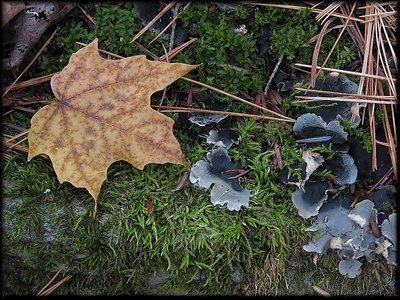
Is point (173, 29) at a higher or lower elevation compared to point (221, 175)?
higher

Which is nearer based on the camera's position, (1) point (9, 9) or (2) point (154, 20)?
(1) point (9, 9)

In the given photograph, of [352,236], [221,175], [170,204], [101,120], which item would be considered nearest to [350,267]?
[352,236]

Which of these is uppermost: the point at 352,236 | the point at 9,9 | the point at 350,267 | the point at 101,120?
the point at 9,9

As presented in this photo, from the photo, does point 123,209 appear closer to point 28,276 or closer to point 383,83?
point 28,276

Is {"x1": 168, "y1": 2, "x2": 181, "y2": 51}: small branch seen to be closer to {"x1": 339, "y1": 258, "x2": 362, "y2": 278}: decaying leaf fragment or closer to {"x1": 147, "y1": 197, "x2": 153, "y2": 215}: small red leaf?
{"x1": 147, "y1": 197, "x2": 153, "y2": 215}: small red leaf

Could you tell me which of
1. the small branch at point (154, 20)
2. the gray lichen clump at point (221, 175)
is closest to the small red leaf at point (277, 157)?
the gray lichen clump at point (221, 175)

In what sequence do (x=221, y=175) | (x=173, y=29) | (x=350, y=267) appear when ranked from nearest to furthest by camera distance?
(x=350, y=267) → (x=221, y=175) → (x=173, y=29)

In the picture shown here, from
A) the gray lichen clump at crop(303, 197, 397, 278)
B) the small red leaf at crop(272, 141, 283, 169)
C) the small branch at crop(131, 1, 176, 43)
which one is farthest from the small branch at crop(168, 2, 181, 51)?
the gray lichen clump at crop(303, 197, 397, 278)

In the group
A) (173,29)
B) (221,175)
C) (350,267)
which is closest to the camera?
(350,267)

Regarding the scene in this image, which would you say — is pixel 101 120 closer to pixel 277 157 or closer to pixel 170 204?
pixel 170 204
